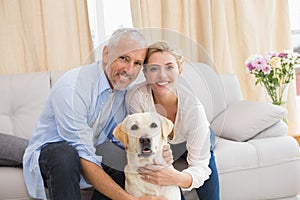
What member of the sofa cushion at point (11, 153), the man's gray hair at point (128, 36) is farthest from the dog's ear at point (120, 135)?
the sofa cushion at point (11, 153)

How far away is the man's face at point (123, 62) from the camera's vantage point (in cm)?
137

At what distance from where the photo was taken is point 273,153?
2.41 metres

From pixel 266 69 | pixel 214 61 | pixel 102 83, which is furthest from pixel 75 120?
pixel 266 69

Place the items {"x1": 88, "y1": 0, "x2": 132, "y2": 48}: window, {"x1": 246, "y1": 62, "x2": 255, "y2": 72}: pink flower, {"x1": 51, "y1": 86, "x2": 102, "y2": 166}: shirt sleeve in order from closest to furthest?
{"x1": 51, "y1": 86, "x2": 102, "y2": 166}: shirt sleeve < {"x1": 246, "y1": 62, "x2": 255, "y2": 72}: pink flower < {"x1": 88, "y1": 0, "x2": 132, "y2": 48}: window

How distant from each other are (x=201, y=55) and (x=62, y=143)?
2.00ft

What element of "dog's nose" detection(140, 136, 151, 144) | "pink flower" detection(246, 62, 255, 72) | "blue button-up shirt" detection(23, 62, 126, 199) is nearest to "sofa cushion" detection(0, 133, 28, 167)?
"blue button-up shirt" detection(23, 62, 126, 199)

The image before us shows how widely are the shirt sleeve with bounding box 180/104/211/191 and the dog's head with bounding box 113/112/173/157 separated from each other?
0.09 meters

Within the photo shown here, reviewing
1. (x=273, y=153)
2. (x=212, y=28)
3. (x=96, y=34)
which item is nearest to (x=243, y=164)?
(x=273, y=153)

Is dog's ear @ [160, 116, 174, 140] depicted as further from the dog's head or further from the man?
the man

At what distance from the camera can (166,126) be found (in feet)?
4.51

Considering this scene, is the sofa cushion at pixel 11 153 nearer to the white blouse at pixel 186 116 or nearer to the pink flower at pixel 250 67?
the white blouse at pixel 186 116

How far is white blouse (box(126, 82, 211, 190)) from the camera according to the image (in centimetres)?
138

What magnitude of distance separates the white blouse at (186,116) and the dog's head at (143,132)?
2 centimetres

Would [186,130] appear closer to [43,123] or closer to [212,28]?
[43,123]
